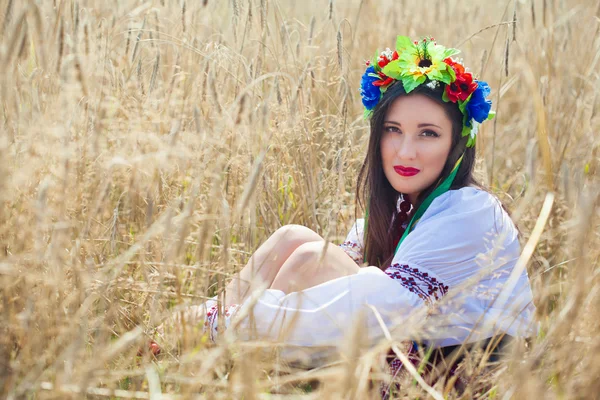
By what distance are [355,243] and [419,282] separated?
2.10ft

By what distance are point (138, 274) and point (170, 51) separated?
134 centimetres

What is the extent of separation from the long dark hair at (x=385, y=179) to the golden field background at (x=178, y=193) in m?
0.14

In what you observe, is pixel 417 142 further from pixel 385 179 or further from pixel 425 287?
pixel 425 287

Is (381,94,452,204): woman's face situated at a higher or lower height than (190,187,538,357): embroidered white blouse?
higher

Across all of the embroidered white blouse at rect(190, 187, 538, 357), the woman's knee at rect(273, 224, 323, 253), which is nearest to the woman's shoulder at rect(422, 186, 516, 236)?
the embroidered white blouse at rect(190, 187, 538, 357)

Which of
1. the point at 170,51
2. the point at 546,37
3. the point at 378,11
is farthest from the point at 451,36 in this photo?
the point at 170,51

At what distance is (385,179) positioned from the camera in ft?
7.82

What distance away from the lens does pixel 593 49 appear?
9.36 feet

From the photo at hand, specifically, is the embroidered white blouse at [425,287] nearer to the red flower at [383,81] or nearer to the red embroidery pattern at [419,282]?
the red embroidery pattern at [419,282]

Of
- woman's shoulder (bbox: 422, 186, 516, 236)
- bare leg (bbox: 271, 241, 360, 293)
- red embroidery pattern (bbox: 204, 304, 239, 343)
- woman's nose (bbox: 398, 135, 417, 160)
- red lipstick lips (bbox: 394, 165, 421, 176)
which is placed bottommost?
red embroidery pattern (bbox: 204, 304, 239, 343)

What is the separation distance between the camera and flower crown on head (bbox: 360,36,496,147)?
7.13 feet

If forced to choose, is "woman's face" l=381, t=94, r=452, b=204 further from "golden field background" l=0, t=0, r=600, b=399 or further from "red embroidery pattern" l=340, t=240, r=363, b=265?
"red embroidery pattern" l=340, t=240, r=363, b=265

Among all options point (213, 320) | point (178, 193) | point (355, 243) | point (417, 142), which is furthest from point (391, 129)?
point (213, 320)

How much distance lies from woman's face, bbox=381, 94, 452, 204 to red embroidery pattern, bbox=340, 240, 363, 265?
0.34 meters
